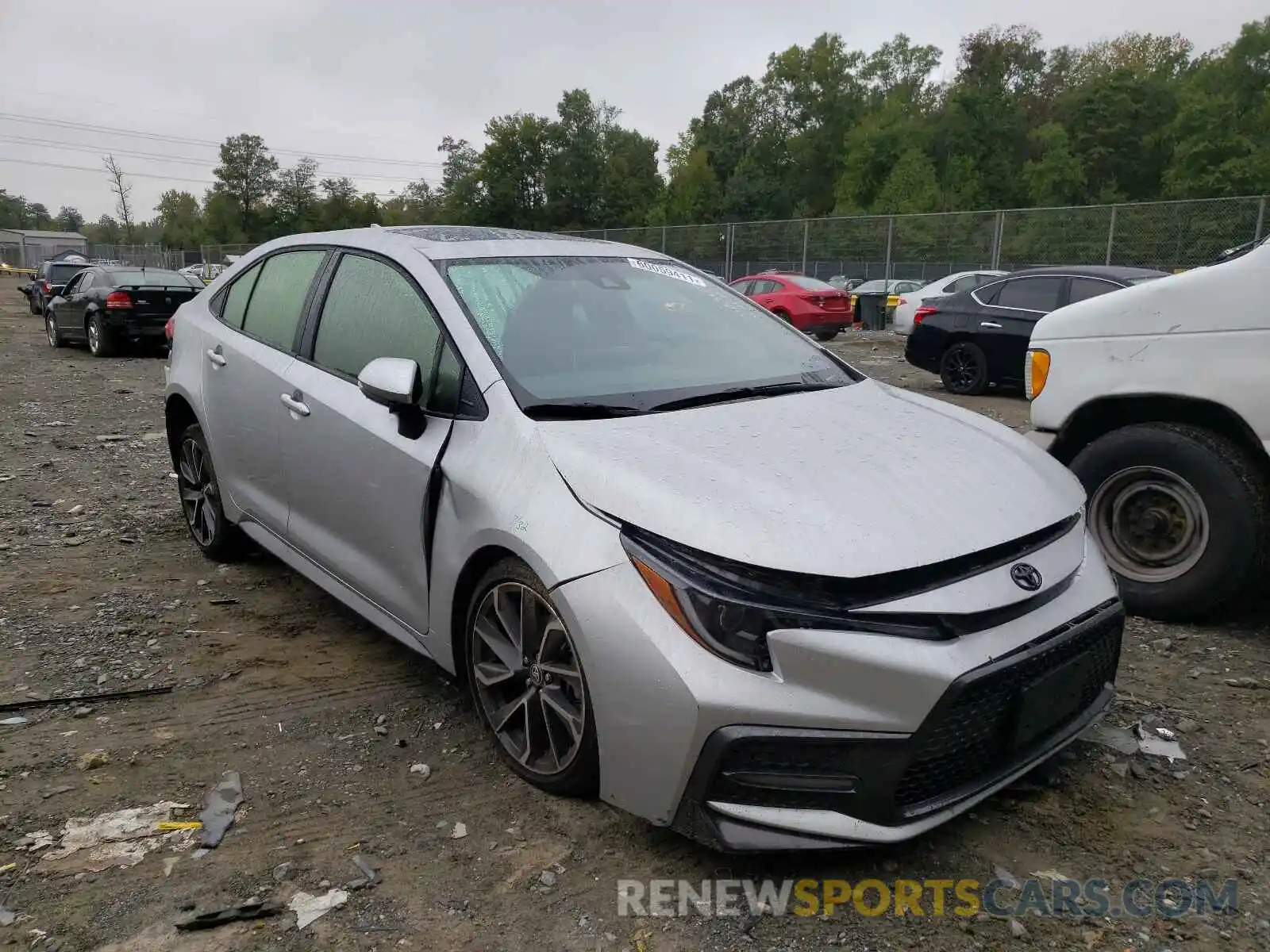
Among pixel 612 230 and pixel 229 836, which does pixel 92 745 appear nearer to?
pixel 229 836

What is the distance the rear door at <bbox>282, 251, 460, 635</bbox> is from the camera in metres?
3.03

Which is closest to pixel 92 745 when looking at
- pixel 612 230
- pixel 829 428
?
pixel 829 428

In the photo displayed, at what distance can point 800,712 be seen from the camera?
2.12 metres

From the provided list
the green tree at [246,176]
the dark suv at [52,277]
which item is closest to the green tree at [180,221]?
the green tree at [246,176]

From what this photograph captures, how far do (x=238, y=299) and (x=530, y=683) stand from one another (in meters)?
2.84

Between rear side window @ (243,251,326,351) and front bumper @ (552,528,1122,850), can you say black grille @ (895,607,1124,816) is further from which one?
rear side window @ (243,251,326,351)

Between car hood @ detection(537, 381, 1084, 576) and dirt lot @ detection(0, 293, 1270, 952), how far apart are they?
0.39 feet

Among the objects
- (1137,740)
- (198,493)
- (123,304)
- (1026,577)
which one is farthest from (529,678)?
(123,304)

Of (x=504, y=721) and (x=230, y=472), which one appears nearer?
(x=504, y=721)

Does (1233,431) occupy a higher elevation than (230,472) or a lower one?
higher

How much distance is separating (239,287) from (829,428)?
10.3 feet

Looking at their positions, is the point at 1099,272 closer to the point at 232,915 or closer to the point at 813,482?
the point at 813,482

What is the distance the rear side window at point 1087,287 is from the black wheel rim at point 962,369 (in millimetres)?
1355

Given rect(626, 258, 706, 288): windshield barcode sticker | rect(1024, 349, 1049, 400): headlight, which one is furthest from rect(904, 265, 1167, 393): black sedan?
rect(626, 258, 706, 288): windshield barcode sticker
